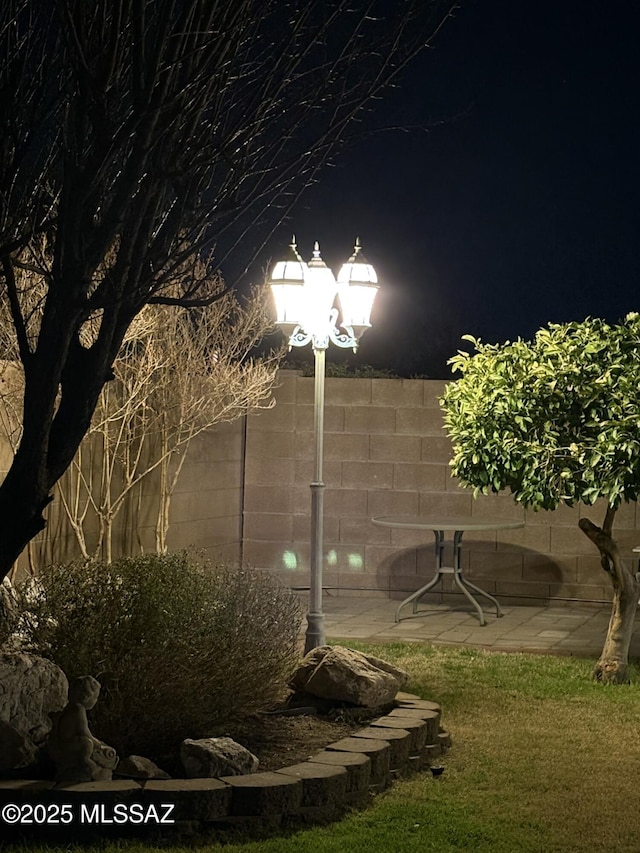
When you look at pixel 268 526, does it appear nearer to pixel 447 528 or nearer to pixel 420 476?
pixel 420 476

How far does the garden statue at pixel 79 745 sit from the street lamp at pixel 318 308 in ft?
9.64

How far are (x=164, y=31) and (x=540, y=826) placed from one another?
343cm

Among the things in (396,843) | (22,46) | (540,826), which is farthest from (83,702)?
(22,46)

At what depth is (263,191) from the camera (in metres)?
5.32

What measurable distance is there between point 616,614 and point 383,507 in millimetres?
4281

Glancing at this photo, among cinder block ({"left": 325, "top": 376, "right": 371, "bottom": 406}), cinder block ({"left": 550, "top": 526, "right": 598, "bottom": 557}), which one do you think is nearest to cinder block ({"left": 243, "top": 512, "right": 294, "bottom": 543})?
cinder block ({"left": 325, "top": 376, "right": 371, "bottom": 406})

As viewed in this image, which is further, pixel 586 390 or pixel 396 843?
pixel 586 390

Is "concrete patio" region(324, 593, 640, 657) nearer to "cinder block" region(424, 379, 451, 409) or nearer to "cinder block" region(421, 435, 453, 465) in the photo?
"cinder block" region(421, 435, 453, 465)

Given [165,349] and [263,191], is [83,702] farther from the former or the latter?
[165,349]

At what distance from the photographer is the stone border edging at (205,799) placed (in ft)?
15.9

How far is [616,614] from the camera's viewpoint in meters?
8.12

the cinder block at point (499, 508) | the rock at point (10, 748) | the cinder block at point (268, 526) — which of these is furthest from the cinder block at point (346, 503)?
the rock at point (10, 748)

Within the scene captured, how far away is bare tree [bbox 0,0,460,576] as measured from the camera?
4.81m

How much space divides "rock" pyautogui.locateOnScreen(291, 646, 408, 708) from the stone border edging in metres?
0.92
